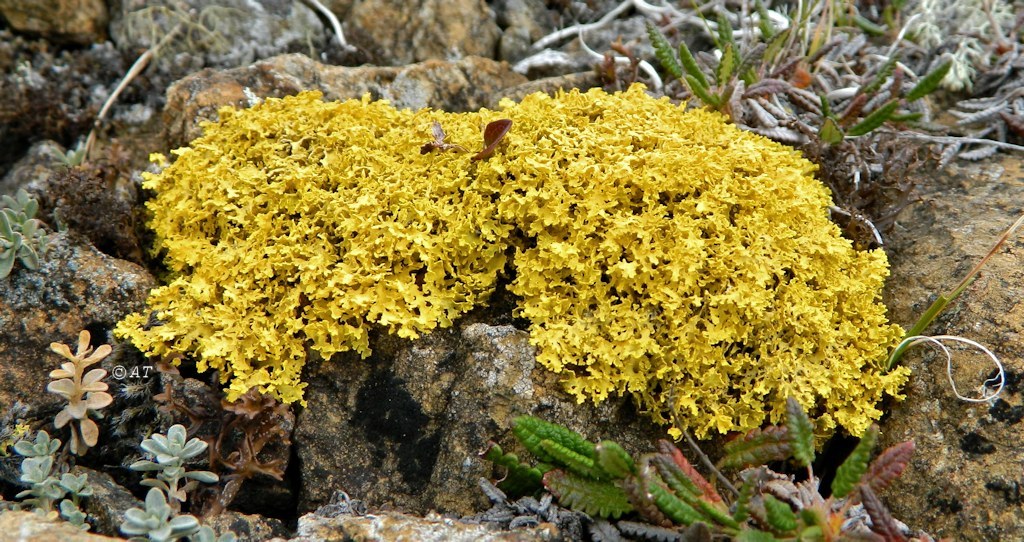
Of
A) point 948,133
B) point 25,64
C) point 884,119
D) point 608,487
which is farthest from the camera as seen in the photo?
point 25,64

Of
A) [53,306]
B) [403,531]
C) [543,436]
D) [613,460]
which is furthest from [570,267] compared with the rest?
[53,306]

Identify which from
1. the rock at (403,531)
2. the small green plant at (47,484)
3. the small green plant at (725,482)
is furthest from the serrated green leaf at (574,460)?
the small green plant at (47,484)

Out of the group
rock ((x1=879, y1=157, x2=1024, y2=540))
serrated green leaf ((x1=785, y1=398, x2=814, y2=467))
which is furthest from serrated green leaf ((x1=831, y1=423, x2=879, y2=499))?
rock ((x1=879, y1=157, x2=1024, y2=540))

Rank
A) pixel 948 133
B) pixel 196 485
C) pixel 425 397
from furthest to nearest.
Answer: pixel 948 133 → pixel 425 397 → pixel 196 485

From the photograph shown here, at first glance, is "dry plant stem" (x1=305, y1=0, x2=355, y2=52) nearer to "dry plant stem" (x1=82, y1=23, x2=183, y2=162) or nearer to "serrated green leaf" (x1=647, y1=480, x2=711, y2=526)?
"dry plant stem" (x1=82, y1=23, x2=183, y2=162)

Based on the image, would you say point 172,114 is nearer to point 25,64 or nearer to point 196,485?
point 25,64

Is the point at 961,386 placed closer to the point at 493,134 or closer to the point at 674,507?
the point at 674,507

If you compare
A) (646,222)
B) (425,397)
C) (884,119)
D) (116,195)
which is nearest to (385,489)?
(425,397)
